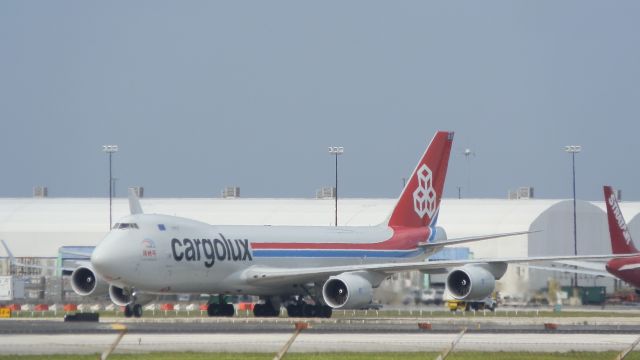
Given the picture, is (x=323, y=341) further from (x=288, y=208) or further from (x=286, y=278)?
(x=288, y=208)

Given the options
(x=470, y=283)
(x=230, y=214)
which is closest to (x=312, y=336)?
(x=470, y=283)

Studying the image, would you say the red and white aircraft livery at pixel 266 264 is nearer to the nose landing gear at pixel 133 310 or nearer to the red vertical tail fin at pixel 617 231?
the nose landing gear at pixel 133 310

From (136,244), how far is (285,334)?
49.8 ft

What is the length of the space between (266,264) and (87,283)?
8.39m

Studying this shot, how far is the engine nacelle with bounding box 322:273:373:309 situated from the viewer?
212 ft

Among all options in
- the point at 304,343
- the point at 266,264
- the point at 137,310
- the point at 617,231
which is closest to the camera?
the point at 304,343

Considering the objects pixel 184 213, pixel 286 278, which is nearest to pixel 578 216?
pixel 184 213

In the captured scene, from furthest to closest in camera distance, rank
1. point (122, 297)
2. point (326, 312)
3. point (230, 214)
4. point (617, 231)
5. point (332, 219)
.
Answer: point (230, 214) → point (332, 219) → point (617, 231) → point (326, 312) → point (122, 297)

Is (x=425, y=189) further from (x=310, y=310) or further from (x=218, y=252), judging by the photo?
(x=218, y=252)

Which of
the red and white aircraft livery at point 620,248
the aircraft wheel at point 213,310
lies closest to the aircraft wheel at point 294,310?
the aircraft wheel at point 213,310

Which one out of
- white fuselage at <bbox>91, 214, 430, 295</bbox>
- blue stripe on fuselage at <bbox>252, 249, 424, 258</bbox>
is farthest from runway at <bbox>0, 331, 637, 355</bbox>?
blue stripe on fuselage at <bbox>252, 249, 424, 258</bbox>

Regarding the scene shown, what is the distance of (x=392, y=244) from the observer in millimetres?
73312

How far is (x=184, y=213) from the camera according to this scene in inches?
5022

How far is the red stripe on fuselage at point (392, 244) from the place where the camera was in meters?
70.2
